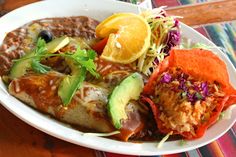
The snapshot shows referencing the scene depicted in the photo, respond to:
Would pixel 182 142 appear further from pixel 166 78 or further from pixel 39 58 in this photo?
pixel 39 58

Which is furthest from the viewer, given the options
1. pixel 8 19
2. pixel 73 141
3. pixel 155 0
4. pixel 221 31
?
pixel 155 0

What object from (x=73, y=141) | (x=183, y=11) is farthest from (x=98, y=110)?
(x=183, y=11)

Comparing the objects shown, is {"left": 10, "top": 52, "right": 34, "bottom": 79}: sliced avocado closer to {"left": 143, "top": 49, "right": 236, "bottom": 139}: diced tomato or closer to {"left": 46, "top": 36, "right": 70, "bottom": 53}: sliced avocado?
{"left": 46, "top": 36, "right": 70, "bottom": 53}: sliced avocado

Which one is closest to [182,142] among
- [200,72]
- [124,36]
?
[200,72]

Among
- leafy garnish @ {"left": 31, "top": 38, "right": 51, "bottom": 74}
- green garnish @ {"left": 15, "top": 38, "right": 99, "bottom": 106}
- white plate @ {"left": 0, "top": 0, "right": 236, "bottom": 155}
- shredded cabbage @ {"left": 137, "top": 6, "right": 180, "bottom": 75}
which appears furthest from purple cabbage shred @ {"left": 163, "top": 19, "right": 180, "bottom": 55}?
leafy garnish @ {"left": 31, "top": 38, "right": 51, "bottom": 74}

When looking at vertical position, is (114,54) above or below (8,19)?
below

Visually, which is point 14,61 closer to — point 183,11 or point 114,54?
point 114,54

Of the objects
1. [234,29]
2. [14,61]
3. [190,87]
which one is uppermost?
[14,61]
